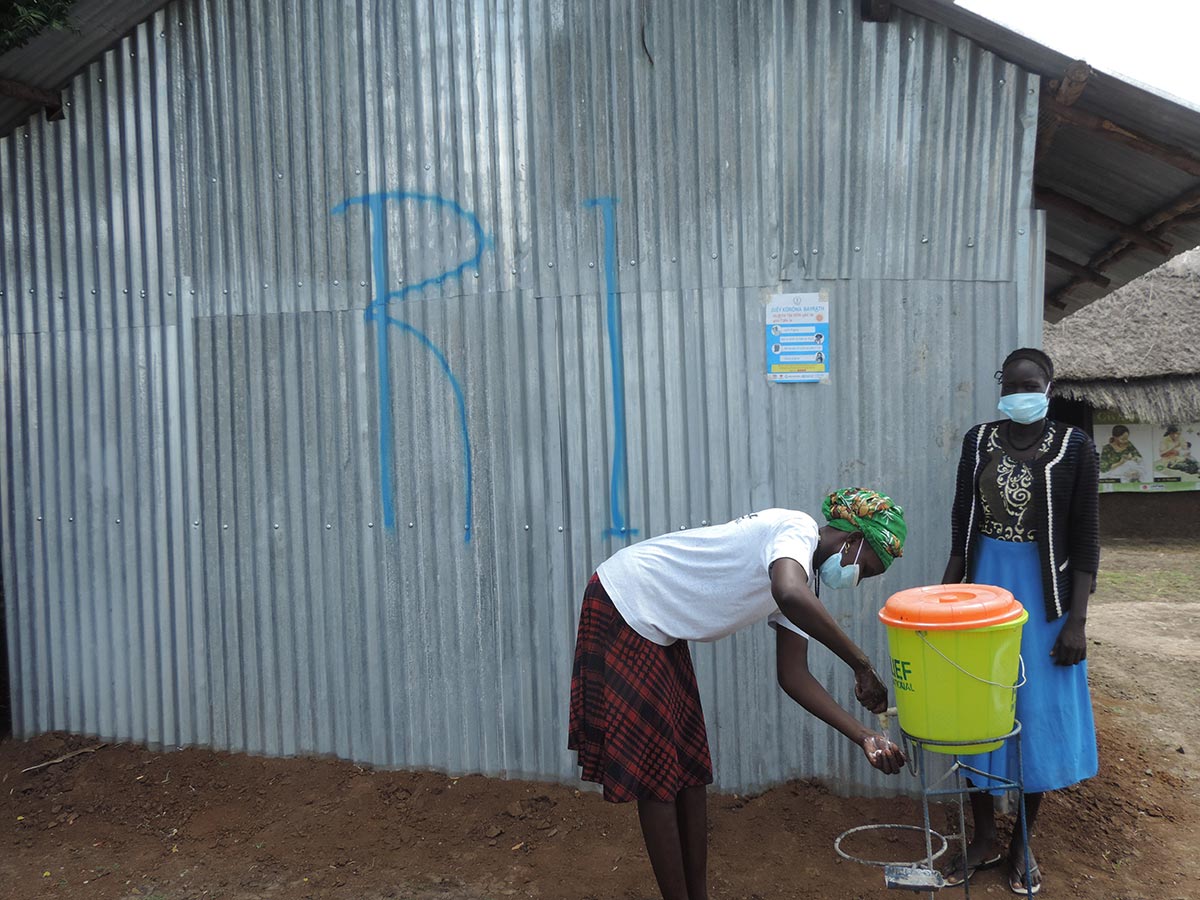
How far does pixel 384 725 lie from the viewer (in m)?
4.57

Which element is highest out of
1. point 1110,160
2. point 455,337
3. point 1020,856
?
point 1110,160

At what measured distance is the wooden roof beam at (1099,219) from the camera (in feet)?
17.3

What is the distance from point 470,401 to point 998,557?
2.35m

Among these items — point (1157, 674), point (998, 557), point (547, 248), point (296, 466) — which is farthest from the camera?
point (1157, 674)

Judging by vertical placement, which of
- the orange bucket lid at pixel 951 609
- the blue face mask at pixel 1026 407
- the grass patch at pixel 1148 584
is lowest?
the grass patch at pixel 1148 584

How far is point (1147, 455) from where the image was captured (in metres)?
14.3

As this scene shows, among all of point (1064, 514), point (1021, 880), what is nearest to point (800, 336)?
point (1064, 514)

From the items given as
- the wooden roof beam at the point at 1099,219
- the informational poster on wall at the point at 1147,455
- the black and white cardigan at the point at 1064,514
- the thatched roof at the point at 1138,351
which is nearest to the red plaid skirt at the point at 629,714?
the black and white cardigan at the point at 1064,514

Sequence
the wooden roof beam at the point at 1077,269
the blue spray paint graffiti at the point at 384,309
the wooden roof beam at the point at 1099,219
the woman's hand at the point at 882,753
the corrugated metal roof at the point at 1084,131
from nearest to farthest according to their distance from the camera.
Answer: the woman's hand at the point at 882,753 → the corrugated metal roof at the point at 1084,131 → the blue spray paint graffiti at the point at 384,309 → the wooden roof beam at the point at 1099,219 → the wooden roof beam at the point at 1077,269

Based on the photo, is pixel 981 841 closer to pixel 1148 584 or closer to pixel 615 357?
pixel 615 357

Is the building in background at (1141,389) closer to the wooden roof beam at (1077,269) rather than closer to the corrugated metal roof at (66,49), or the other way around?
the wooden roof beam at (1077,269)

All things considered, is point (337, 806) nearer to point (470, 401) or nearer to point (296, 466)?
point (296, 466)

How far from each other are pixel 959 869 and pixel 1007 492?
1447mm

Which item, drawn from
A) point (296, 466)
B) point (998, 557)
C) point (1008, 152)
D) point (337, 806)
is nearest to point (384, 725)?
point (337, 806)
